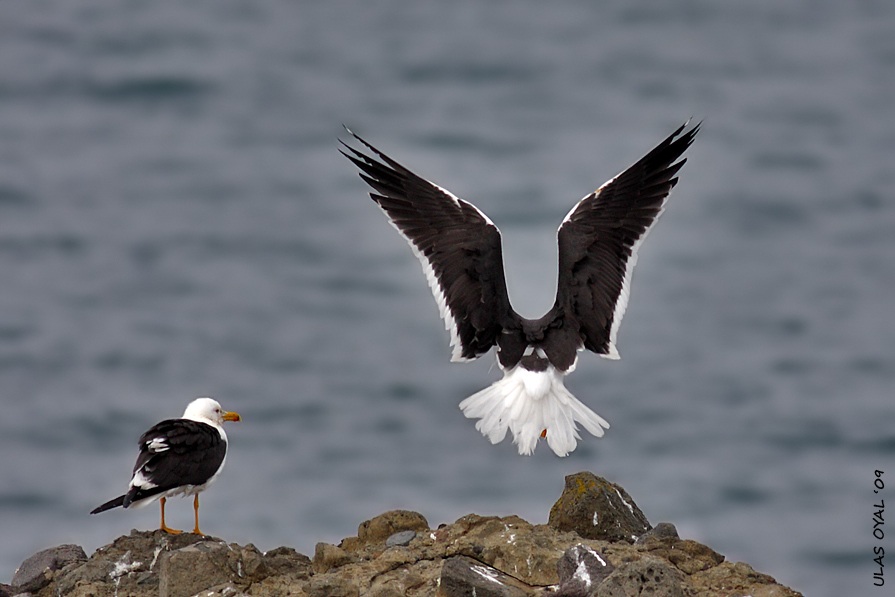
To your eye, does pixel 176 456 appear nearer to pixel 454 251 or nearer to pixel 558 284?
pixel 454 251

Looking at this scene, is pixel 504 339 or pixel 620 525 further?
pixel 504 339

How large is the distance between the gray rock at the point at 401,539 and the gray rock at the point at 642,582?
226cm

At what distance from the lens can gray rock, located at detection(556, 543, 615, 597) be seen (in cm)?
884

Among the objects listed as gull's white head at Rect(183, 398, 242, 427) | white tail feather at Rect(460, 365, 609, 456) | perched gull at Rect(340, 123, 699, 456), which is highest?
perched gull at Rect(340, 123, 699, 456)

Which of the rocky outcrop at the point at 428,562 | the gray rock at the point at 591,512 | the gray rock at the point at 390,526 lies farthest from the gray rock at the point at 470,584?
the gray rock at the point at 390,526

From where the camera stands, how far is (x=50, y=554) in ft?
34.5

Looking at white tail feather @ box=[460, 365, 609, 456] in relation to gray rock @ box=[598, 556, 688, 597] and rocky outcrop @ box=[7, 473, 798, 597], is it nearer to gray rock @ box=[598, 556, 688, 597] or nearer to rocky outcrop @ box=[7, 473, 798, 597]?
rocky outcrop @ box=[7, 473, 798, 597]

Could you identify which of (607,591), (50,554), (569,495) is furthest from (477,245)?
(607,591)

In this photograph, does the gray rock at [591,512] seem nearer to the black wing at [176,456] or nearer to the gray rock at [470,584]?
the gray rock at [470,584]

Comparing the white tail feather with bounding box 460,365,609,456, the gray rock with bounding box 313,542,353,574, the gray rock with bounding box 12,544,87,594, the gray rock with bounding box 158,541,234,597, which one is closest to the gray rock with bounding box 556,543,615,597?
the gray rock with bounding box 313,542,353,574

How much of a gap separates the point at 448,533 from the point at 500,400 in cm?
253

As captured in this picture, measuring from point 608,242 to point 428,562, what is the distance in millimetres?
4979

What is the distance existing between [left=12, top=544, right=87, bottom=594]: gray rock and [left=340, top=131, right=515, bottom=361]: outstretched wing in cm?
429

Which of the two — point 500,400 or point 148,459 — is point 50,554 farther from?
point 500,400
